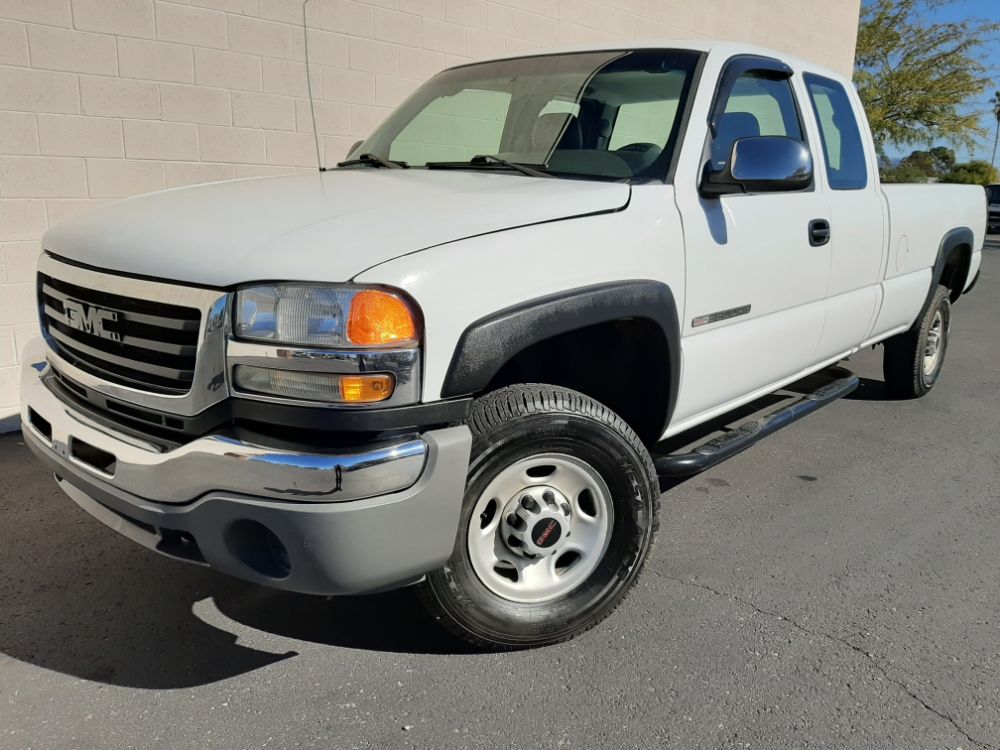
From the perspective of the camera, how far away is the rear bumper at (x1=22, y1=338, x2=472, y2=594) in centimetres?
208

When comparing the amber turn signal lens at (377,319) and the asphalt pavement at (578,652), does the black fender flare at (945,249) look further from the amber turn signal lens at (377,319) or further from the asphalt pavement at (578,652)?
the amber turn signal lens at (377,319)

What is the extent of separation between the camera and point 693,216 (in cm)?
302

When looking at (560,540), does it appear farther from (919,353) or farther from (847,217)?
(919,353)

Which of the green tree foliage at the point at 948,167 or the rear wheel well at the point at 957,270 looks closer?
the rear wheel well at the point at 957,270

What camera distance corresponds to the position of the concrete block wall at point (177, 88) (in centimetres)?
488

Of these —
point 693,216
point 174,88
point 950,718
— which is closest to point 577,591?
point 950,718

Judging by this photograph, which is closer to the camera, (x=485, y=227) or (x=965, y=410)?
(x=485, y=227)

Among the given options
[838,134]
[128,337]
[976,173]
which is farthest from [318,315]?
[976,173]

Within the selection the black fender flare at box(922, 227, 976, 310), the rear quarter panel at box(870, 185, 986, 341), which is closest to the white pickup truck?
the rear quarter panel at box(870, 185, 986, 341)

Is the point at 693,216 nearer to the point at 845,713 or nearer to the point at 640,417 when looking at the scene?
the point at 640,417

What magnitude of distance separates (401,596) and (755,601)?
1.31m

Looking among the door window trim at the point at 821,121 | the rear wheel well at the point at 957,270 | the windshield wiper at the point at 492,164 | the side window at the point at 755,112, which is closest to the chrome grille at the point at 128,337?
the windshield wiper at the point at 492,164

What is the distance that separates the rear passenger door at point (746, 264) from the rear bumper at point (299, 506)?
1280mm

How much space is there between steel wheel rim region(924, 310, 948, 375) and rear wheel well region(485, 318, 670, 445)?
11.3 ft
